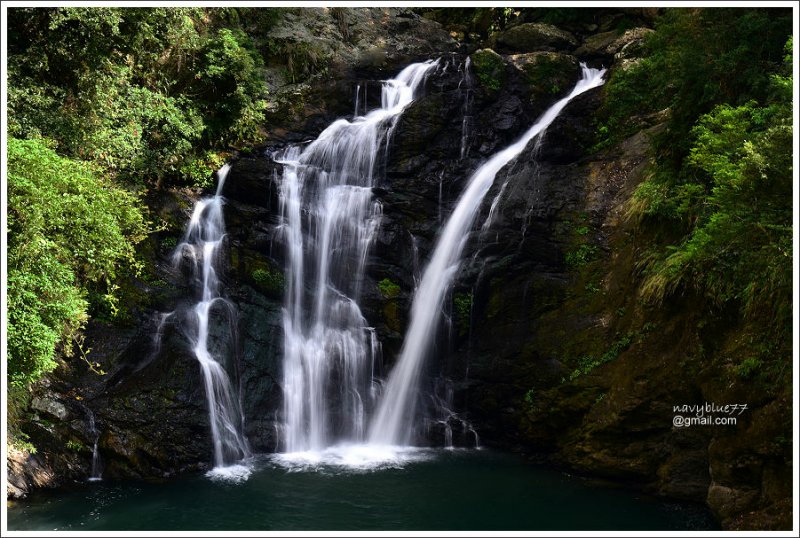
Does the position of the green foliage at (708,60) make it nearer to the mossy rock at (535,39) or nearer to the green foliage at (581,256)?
the green foliage at (581,256)

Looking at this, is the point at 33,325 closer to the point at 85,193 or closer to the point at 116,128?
the point at 85,193

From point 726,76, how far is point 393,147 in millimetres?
7672

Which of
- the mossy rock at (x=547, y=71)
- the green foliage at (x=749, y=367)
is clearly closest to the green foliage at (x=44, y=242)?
the green foliage at (x=749, y=367)

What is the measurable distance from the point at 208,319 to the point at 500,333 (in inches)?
228

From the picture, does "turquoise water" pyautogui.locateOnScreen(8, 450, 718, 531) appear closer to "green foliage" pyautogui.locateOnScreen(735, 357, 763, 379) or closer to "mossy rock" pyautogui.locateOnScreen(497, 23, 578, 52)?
"green foliage" pyautogui.locateOnScreen(735, 357, 763, 379)

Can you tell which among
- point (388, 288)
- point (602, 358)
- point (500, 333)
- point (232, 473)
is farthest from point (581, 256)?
point (232, 473)

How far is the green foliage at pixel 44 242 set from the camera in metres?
7.96

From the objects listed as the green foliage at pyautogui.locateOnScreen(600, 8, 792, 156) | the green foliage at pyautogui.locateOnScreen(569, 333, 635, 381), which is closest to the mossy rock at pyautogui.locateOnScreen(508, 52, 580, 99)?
the green foliage at pyautogui.locateOnScreen(600, 8, 792, 156)

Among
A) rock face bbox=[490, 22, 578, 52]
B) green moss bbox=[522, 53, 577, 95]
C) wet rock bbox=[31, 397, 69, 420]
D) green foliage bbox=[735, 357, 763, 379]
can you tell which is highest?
rock face bbox=[490, 22, 578, 52]

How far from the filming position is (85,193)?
9.50m

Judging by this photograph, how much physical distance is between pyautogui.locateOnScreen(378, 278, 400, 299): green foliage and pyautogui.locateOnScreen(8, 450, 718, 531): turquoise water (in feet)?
12.6

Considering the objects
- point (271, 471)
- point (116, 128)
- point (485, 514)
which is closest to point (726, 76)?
point (485, 514)

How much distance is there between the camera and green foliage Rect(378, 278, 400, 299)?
1355cm

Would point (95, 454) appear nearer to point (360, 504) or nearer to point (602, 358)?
point (360, 504)
